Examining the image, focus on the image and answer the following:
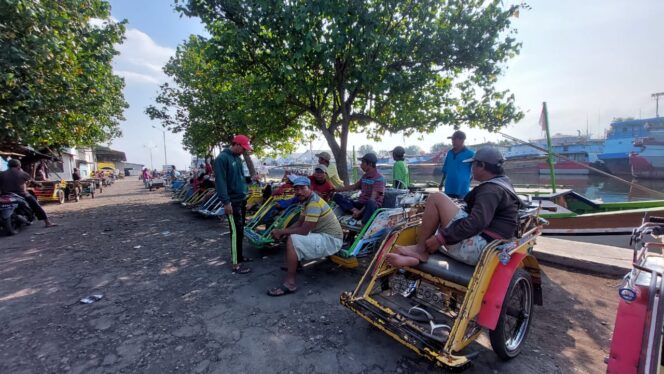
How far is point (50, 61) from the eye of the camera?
21.7ft

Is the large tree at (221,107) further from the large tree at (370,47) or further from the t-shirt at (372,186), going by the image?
the t-shirt at (372,186)

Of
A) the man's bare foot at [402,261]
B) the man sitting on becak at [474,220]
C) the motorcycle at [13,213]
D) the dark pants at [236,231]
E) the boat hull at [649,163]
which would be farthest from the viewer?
the boat hull at [649,163]

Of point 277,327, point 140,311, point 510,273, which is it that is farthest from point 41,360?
point 510,273

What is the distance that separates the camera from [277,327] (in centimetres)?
305

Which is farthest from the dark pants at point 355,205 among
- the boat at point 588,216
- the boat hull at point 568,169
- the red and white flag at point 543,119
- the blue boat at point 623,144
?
the blue boat at point 623,144

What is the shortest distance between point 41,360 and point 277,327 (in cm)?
200

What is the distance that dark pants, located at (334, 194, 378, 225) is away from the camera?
4.52 m

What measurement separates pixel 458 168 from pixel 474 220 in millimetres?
2665

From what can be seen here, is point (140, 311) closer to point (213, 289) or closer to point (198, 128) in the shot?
point (213, 289)

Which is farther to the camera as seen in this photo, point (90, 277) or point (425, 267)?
point (90, 277)

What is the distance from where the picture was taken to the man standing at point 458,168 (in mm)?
4969

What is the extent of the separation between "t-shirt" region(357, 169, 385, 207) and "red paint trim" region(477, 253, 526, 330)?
2277 mm

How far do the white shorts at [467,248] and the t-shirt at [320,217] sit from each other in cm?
161

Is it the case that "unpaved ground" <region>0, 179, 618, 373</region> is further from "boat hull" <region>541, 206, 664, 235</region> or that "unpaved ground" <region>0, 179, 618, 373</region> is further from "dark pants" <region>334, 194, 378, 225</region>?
"boat hull" <region>541, 206, 664, 235</region>
